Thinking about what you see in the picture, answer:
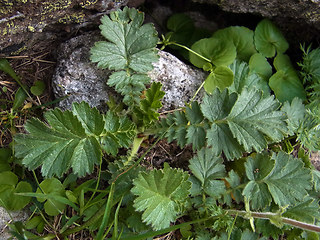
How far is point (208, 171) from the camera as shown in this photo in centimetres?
236

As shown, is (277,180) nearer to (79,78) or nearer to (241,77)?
(241,77)

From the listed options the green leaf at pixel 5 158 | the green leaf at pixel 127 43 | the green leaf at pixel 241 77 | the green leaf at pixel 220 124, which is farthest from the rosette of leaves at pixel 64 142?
the green leaf at pixel 241 77

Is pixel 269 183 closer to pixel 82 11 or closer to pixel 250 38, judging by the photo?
pixel 250 38

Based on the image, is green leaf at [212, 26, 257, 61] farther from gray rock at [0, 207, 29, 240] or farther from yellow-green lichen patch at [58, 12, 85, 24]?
gray rock at [0, 207, 29, 240]

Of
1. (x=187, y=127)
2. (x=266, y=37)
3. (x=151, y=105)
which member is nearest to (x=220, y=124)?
(x=187, y=127)

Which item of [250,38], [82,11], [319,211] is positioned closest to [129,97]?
[82,11]

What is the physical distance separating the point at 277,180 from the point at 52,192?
148 centimetres

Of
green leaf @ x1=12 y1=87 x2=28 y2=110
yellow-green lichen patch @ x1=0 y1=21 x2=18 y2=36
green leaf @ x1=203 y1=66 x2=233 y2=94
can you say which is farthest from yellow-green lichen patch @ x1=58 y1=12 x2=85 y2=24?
green leaf @ x1=203 y1=66 x2=233 y2=94

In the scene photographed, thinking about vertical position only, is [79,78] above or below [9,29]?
below

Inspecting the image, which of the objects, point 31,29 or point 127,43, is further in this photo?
point 127,43

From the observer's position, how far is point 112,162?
2.33 meters

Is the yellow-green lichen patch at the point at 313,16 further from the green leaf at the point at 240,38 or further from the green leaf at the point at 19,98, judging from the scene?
the green leaf at the point at 19,98

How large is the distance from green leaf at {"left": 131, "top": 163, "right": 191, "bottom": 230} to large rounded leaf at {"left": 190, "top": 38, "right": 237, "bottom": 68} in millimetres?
916

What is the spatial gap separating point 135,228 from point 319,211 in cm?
131
